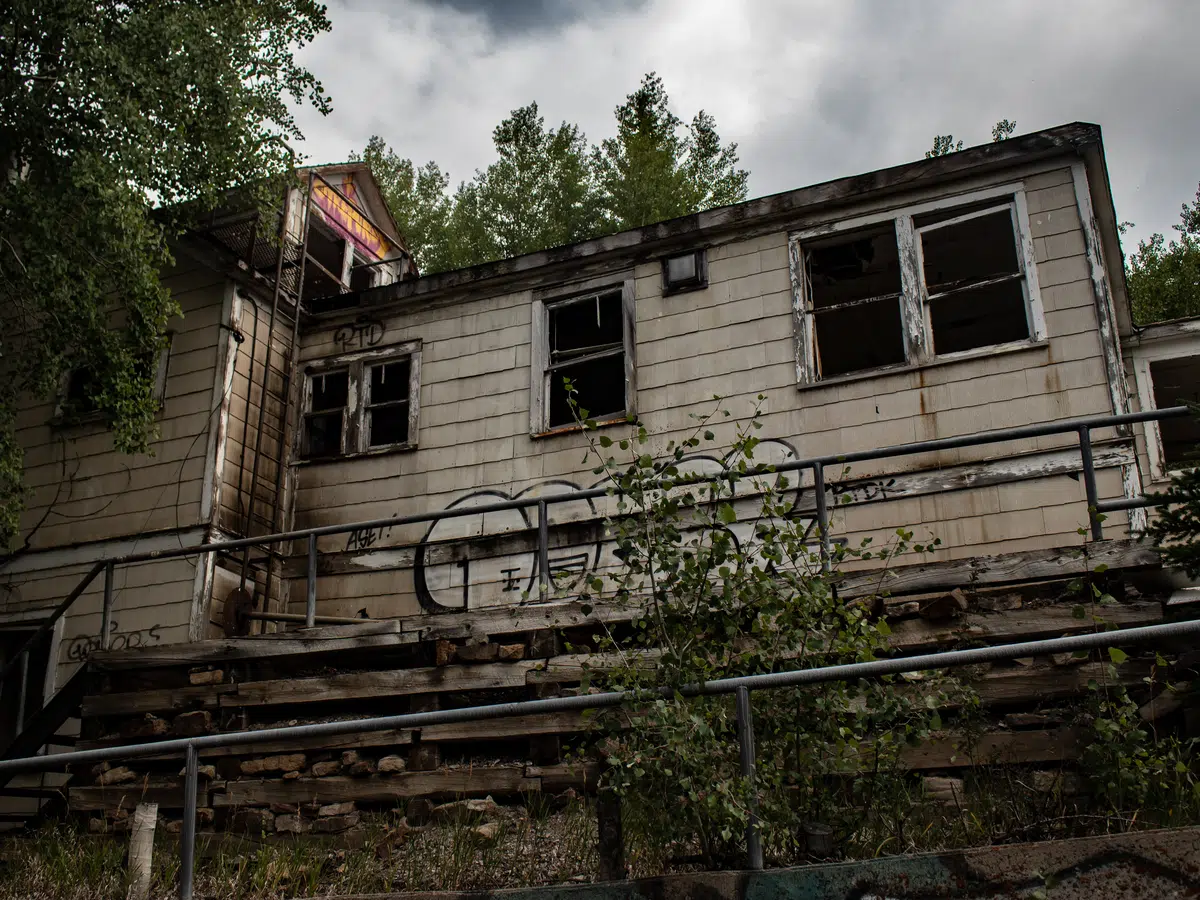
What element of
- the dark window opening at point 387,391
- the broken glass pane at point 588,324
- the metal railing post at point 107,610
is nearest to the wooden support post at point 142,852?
the metal railing post at point 107,610

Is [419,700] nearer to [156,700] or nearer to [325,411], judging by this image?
[156,700]

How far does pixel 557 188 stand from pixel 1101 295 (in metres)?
21.6

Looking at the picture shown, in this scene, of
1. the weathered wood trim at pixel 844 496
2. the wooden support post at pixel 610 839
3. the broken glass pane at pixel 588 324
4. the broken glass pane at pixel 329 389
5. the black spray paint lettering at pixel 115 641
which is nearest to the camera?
the wooden support post at pixel 610 839

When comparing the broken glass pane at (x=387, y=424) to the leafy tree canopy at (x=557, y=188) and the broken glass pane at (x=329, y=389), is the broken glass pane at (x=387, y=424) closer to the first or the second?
the broken glass pane at (x=329, y=389)

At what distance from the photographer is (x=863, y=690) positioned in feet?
17.5

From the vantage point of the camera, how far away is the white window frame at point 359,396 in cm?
1326

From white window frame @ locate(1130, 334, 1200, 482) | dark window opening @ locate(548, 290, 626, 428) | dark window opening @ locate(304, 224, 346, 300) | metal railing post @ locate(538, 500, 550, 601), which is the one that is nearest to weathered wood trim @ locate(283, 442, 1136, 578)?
dark window opening @ locate(548, 290, 626, 428)

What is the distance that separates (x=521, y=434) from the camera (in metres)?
12.5

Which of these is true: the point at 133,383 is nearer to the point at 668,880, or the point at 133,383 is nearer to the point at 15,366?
the point at 15,366

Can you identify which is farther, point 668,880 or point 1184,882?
point 668,880

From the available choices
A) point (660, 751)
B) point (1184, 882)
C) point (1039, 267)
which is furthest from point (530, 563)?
point (1184, 882)

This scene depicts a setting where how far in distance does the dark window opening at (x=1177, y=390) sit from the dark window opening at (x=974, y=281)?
163 cm

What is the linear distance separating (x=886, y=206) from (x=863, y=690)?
725 centimetres

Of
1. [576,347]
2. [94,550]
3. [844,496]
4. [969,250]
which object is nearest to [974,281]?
[969,250]
